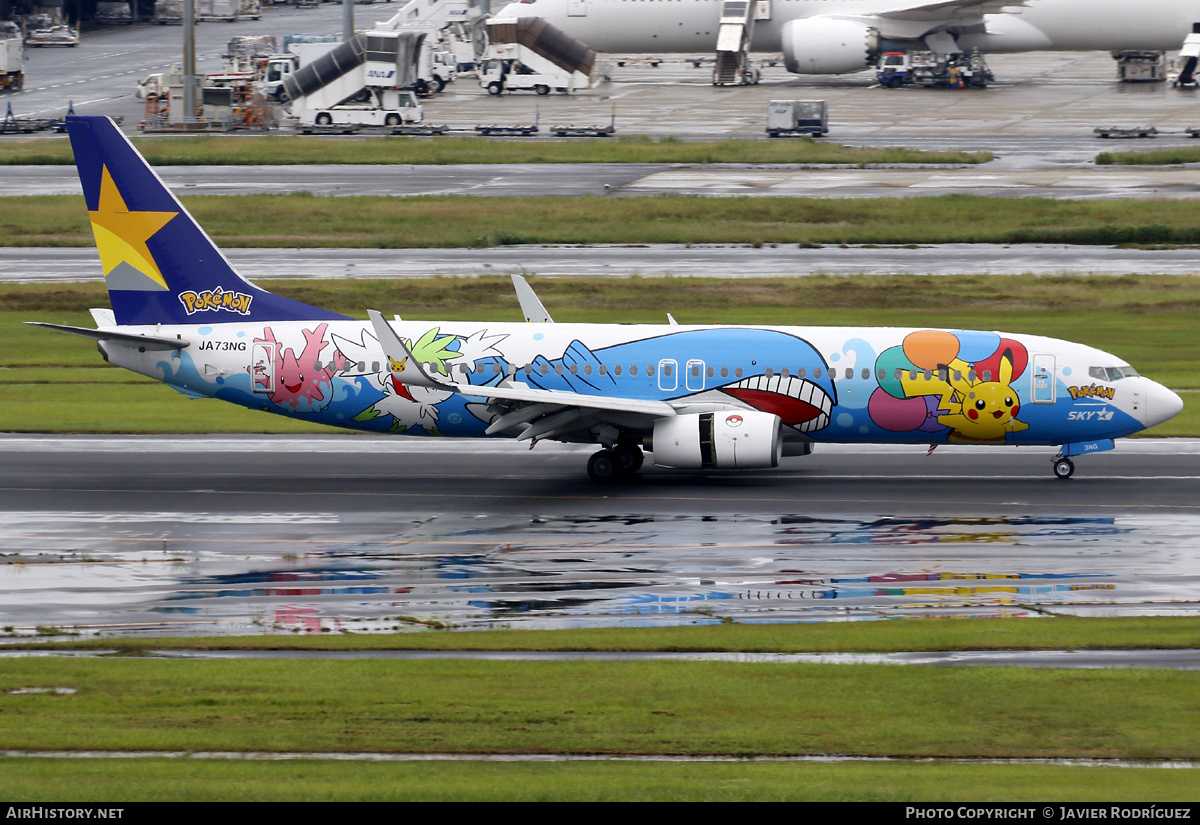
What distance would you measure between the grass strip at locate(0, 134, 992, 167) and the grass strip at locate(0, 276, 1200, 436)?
106 ft

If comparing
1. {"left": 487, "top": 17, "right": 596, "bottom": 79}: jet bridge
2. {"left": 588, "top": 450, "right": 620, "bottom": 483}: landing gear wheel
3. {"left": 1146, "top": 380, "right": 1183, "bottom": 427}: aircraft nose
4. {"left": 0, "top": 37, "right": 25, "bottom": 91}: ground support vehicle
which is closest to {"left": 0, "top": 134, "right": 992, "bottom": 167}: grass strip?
{"left": 487, "top": 17, "right": 596, "bottom": 79}: jet bridge

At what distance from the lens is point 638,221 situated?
76.6 metres

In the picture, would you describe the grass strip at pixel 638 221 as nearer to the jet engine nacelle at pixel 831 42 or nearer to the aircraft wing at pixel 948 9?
the aircraft wing at pixel 948 9

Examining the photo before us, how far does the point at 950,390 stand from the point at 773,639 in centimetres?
1398

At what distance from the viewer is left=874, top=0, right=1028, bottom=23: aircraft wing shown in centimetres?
12345

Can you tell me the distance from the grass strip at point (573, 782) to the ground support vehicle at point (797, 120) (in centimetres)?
9078

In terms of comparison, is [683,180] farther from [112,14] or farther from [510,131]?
[112,14]

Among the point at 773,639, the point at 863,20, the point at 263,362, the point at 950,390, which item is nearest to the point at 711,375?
the point at 950,390

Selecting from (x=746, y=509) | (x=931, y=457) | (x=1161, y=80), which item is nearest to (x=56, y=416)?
(x=746, y=509)

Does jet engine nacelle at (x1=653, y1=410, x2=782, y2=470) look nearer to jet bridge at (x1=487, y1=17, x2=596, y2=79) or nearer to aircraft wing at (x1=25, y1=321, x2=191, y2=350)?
aircraft wing at (x1=25, y1=321, x2=191, y2=350)

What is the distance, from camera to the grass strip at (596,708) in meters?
19.2

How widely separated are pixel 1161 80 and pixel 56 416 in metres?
114

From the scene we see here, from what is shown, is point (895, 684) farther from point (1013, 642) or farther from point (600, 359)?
point (600, 359)

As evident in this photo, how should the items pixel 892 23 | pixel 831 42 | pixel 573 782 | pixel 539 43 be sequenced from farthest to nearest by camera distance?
1. pixel 539 43
2. pixel 831 42
3. pixel 892 23
4. pixel 573 782
